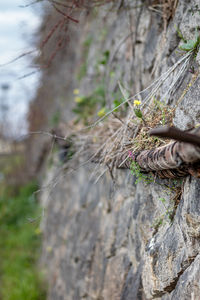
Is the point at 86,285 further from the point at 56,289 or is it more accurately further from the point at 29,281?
the point at 29,281

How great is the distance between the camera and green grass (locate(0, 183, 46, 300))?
5117 mm

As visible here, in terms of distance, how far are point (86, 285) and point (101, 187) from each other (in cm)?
95

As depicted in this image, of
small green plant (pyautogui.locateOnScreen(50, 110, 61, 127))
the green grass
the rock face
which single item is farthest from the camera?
small green plant (pyautogui.locateOnScreen(50, 110, 61, 127))

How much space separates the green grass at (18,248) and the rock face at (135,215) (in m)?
0.44

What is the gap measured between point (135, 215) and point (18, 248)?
4.84 meters

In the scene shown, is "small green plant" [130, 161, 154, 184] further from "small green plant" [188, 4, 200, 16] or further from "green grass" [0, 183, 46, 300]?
"green grass" [0, 183, 46, 300]

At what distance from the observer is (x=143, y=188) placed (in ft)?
7.89

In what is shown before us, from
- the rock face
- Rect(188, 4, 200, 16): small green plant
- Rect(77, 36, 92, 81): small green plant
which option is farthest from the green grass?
A: Rect(188, 4, 200, 16): small green plant

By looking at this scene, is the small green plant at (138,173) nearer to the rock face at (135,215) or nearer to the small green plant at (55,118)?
the rock face at (135,215)

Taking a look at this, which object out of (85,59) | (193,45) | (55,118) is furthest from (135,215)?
(55,118)

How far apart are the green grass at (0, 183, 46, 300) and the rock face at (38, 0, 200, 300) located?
44 cm

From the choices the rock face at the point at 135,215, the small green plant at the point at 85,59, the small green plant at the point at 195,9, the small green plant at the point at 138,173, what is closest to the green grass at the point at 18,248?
the rock face at the point at 135,215

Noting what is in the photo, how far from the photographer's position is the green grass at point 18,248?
512 centimetres

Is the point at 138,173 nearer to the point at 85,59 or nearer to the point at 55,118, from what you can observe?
the point at 85,59
